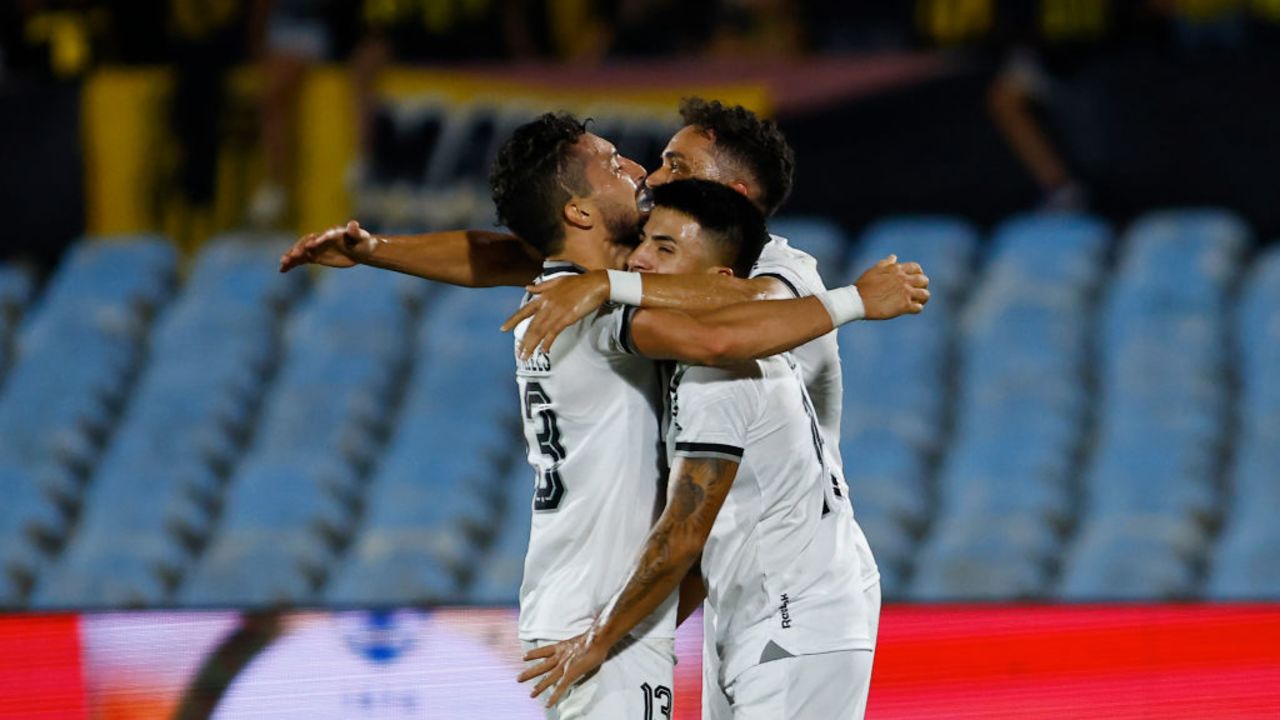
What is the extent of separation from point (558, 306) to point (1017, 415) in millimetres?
4473

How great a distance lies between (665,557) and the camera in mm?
3195

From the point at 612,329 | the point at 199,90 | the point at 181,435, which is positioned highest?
the point at 612,329

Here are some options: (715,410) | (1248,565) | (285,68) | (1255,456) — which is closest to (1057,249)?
(1255,456)

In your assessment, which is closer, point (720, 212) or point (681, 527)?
point (681, 527)

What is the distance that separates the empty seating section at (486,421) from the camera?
6.86m

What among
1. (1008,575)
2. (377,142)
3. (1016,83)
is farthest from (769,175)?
(377,142)

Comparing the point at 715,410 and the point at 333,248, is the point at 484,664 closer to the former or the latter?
the point at 333,248

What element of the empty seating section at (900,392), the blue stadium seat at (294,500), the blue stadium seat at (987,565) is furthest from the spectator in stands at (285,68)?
the blue stadium seat at (987,565)

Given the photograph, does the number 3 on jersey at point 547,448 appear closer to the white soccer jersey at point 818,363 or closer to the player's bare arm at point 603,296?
the player's bare arm at point 603,296

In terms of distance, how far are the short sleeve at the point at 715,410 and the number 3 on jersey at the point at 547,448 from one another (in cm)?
25

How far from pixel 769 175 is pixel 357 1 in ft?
17.9

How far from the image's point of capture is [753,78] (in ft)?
26.8

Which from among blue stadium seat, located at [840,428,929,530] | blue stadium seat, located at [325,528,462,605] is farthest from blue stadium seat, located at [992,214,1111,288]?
blue stadium seat, located at [325,528,462,605]

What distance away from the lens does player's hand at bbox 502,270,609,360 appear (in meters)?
3.08
